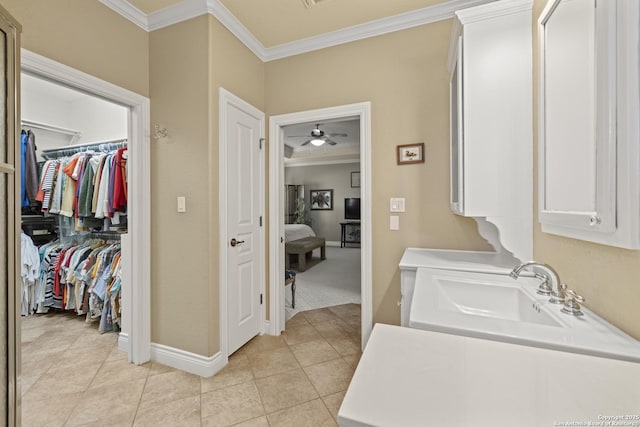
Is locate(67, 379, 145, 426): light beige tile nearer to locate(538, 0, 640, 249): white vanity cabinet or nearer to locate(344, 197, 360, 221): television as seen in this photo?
locate(538, 0, 640, 249): white vanity cabinet

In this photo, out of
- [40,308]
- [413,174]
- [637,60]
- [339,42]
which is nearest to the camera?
[637,60]

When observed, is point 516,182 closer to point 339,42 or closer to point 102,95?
point 339,42

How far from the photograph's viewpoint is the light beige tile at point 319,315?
9.41ft

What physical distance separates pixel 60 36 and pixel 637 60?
8.32 feet

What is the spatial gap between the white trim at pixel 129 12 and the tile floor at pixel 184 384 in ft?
8.39

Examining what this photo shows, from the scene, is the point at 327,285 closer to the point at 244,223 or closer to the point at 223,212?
the point at 244,223

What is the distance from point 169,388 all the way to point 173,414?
26cm

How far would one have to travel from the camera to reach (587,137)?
2.67ft

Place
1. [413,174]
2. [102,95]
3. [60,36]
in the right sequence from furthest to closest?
[413,174]
[102,95]
[60,36]

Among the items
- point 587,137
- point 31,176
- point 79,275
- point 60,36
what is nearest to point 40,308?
point 79,275

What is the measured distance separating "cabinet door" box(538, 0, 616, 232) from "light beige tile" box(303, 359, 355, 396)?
5.10ft

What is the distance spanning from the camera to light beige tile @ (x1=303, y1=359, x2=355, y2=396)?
1.79 meters

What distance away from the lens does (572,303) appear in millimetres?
920

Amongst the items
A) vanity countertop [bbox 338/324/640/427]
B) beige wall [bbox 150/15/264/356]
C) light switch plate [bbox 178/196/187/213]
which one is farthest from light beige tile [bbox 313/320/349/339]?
vanity countertop [bbox 338/324/640/427]
